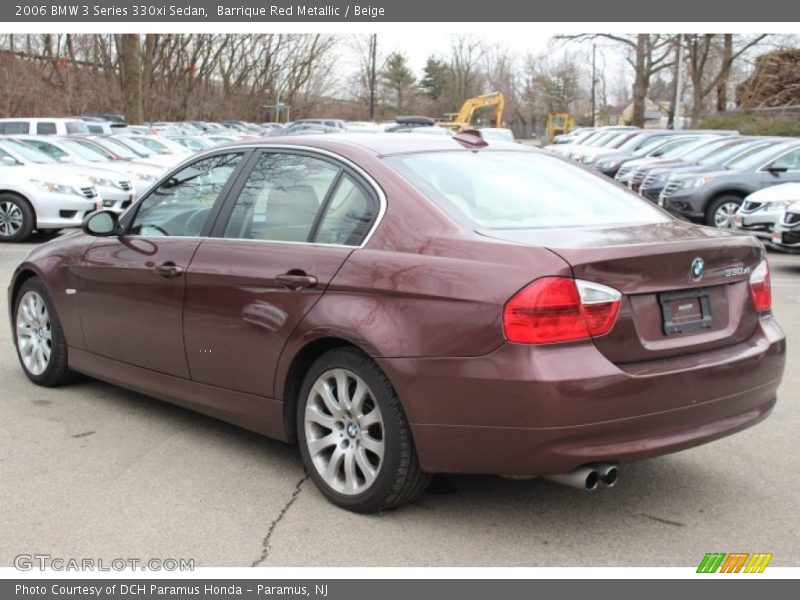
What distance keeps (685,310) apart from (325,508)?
1.76 meters

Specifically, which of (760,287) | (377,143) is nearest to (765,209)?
(760,287)

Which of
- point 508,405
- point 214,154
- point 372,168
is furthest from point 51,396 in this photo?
point 508,405

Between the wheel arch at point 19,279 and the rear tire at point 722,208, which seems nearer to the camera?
the wheel arch at point 19,279

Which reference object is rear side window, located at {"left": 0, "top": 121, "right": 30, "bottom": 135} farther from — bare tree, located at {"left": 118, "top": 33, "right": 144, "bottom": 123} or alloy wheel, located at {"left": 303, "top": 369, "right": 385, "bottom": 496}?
alloy wheel, located at {"left": 303, "top": 369, "right": 385, "bottom": 496}

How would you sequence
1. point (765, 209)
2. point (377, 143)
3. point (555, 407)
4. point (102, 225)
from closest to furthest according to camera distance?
point (555, 407) < point (377, 143) < point (102, 225) < point (765, 209)

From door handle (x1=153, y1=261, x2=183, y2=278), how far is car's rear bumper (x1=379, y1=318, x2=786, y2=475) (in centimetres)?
162

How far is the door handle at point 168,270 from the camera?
5.02m

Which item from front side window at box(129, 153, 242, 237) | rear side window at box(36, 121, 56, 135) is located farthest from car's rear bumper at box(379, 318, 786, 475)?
rear side window at box(36, 121, 56, 135)

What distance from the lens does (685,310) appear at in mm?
3912

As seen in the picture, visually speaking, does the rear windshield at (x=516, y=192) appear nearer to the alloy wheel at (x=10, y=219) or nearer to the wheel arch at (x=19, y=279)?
the wheel arch at (x=19, y=279)

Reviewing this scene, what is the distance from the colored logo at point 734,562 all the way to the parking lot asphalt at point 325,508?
51 mm

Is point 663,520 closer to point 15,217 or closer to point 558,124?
point 15,217

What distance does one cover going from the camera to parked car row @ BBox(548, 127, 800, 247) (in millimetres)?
13391

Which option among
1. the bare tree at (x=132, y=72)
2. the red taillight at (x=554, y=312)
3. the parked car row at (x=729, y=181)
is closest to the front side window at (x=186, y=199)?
the red taillight at (x=554, y=312)
